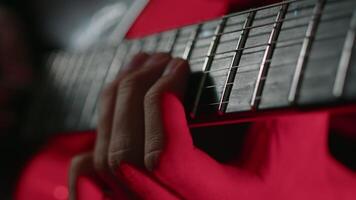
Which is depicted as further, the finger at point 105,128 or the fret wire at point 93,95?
the fret wire at point 93,95

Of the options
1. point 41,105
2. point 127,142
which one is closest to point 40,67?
point 41,105

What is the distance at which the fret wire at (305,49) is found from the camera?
40cm

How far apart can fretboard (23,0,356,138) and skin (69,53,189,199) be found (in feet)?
0.07

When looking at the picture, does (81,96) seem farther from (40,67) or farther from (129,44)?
(40,67)

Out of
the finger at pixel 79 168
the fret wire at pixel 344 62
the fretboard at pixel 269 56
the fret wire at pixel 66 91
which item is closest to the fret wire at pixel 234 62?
the fretboard at pixel 269 56

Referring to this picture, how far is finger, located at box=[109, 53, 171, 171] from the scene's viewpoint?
1.77 ft

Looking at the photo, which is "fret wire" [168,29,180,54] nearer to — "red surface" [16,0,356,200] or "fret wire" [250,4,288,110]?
"red surface" [16,0,356,200]

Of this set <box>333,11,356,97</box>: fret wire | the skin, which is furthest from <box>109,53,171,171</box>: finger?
<box>333,11,356,97</box>: fret wire

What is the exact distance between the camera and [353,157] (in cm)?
44

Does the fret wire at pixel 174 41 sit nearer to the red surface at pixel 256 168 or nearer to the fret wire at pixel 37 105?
the red surface at pixel 256 168

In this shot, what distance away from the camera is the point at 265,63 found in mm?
441

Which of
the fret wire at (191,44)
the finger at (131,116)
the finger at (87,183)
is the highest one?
the fret wire at (191,44)

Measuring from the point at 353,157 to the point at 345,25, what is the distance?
118mm

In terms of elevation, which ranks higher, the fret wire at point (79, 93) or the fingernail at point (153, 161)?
the fret wire at point (79, 93)
